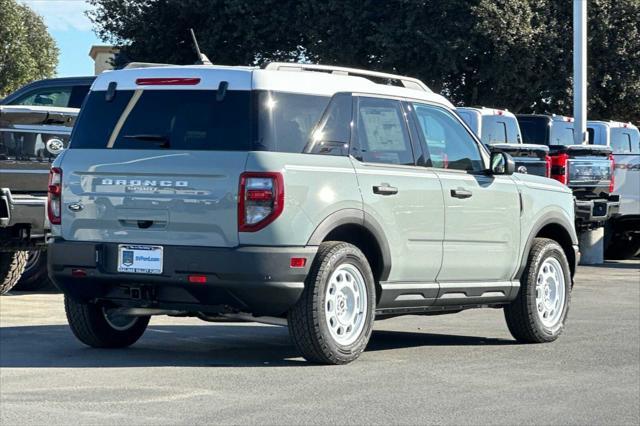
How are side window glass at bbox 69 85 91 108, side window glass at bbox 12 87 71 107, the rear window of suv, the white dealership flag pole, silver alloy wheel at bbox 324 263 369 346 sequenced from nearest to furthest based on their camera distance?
the rear window of suv, silver alloy wheel at bbox 324 263 369 346, side window glass at bbox 69 85 91 108, side window glass at bbox 12 87 71 107, the white dealership flag pole

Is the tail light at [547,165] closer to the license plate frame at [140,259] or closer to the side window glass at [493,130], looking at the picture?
the side window glass at [493,130]

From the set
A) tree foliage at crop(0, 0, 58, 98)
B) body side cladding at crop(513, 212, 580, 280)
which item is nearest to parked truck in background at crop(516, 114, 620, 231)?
body side cladding at crop(513, 212, 580, 280)

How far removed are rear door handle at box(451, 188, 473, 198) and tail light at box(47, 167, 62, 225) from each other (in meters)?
2.93

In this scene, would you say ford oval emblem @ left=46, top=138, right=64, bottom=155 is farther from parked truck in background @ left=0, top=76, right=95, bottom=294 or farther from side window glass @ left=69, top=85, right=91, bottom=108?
side window glass @ left=69, top=85, right=91, bottom=108

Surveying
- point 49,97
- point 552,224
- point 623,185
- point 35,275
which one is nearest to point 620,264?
point 623,185

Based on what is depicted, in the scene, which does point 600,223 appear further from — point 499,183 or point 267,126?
point 267,126

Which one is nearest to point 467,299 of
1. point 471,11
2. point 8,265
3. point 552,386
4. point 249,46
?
point 552,386

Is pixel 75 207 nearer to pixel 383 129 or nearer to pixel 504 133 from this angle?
pixel 383 129

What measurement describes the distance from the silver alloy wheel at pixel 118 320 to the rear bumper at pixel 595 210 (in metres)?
10.5

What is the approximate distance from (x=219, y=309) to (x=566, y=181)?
11.4 metres

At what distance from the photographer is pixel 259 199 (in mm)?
8523

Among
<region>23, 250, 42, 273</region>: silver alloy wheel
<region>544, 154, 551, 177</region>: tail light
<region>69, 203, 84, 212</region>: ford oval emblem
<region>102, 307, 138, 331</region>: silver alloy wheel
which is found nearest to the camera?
<region>69, 203, 84, 212</region>: ford oval emblem

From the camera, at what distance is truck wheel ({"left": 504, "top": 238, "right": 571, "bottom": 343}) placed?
10.7 m

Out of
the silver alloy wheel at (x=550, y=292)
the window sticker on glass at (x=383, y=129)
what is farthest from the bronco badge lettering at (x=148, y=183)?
the silver alloy wheel at (x=550, y=292)
